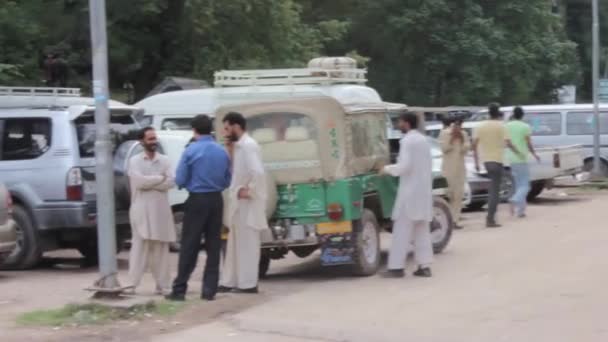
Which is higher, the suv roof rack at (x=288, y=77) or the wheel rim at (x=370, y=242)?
the suv roof rack at (x=288, y=77)

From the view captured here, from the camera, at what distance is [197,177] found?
10.9 m

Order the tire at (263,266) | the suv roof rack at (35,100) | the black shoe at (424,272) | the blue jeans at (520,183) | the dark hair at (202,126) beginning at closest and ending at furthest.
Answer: the dark hair at (202,126), the black shoe at (424,272), the tire at (263,266), the suv roof rack at (35,100), the blue jeans at (520,183)

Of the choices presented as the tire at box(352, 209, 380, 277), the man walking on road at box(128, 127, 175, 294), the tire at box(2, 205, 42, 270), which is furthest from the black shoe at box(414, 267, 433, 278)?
the tire at box(2, 205, 42, 270)

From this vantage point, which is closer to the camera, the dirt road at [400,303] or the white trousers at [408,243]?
the dirt road at [400,303]

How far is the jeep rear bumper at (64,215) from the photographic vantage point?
525 inches

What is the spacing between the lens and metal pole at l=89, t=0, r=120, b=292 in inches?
421

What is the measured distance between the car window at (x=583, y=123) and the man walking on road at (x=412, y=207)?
1474 centimetres

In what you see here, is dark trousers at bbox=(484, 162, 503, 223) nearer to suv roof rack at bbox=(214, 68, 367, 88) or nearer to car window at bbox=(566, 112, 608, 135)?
suv roof rack at bbox=(214, 68, 367, 88)

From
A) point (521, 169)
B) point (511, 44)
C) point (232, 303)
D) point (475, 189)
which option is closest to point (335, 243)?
point (232, 303)

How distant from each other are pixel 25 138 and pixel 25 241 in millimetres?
1212

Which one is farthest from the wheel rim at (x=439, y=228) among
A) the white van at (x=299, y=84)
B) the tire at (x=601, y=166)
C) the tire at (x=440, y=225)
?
the tire at (x=601, y=166)

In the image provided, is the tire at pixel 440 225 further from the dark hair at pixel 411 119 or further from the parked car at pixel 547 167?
the parked car at pixel 547 167

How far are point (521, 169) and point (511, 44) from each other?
21735 mm

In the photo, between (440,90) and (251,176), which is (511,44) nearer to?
(440,90)
